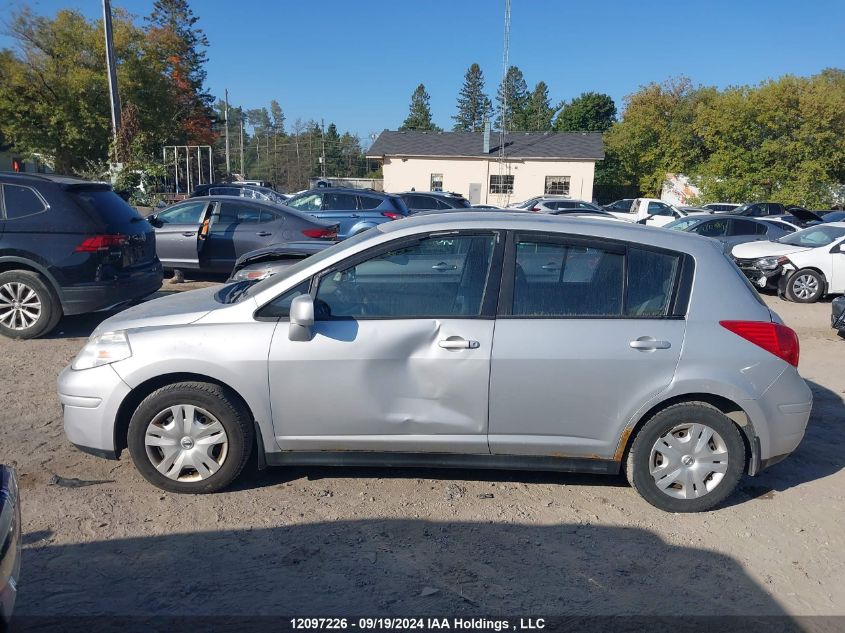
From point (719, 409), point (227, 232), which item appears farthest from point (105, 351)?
point (227, 232)

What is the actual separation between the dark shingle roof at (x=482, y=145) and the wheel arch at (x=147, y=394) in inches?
1586

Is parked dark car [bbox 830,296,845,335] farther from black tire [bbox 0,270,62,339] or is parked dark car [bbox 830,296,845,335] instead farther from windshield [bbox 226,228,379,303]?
black tire [bbox 0,270,62,339]

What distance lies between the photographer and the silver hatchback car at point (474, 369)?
3.87 meters

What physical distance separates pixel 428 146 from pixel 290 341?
1639 inches

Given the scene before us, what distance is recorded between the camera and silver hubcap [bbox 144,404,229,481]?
3.96 metres

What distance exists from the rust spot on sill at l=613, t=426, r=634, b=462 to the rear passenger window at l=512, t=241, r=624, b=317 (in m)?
0.69

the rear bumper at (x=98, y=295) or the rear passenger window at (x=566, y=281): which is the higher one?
the rear passenger window at (x=566, y=281)

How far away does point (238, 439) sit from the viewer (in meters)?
3.97

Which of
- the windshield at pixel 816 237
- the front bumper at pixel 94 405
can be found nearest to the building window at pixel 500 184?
the windshield at pixel 816 237

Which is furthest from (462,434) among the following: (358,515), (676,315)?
(676,315)

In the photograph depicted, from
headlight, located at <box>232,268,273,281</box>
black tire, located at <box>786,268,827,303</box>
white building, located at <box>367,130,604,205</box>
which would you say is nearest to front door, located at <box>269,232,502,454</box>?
headlight, located at <box>232,268,273,281</box>

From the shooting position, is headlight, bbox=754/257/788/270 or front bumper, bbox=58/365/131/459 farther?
headlight, bbox=754/257/788/270

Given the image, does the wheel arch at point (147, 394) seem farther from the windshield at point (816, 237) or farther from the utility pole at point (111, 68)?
the utility pole at point (111, 68)

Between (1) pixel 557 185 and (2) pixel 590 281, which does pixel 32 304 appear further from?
(1) pixel 557 185
